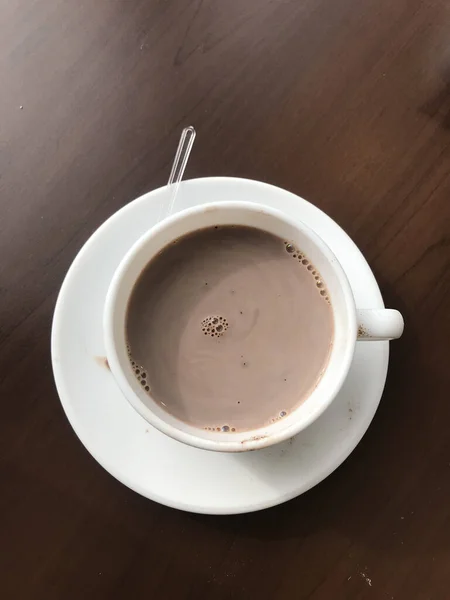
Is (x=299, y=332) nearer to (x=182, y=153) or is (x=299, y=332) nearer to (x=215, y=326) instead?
(x=215, y=326)

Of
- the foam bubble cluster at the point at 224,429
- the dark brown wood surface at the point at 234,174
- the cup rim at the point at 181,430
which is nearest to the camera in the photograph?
the cup rim at the point at 181,430

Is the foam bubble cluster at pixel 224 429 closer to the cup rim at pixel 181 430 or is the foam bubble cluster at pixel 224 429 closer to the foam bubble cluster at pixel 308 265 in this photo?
the cup rim at pixel 181 430

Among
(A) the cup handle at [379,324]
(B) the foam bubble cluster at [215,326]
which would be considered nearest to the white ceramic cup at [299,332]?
(A) the cup handle at [379,324]

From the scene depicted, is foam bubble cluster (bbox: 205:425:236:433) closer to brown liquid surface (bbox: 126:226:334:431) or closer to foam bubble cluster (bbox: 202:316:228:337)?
brown liquid surface (bbox: 126:226:334:431)

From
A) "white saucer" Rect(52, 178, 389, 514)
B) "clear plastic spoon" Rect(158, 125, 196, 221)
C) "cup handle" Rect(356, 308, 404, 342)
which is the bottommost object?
"white saucer" Rect(52, 178, 389, 514)

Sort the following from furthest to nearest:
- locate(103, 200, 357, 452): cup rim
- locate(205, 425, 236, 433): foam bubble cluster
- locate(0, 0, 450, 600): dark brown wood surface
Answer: locate(0, 0, 450, 600): dark brown wood surface < locate(205, 425, 236, 433): foam bubble cluster < locate(103, 200, 357, 452): cup rim

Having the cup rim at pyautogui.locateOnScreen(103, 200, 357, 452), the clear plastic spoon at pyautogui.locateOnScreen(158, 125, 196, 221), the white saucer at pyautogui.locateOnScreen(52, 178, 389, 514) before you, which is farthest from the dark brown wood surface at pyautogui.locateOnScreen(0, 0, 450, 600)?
the cup rim at pyautogui.locateOnScreen(103, 200, 357, 452)

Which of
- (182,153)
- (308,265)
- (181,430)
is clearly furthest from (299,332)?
(182,153)
